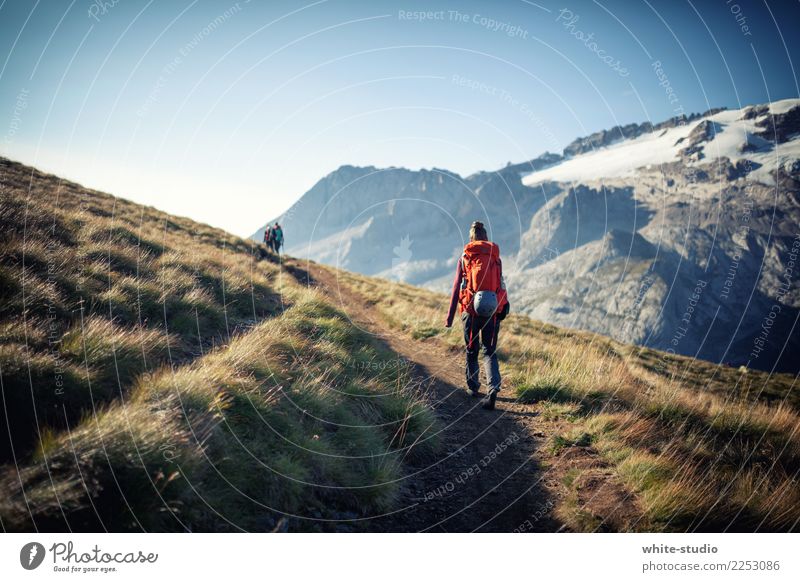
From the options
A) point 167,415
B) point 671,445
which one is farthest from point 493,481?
point 167,415

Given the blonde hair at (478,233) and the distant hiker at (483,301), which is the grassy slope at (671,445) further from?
Answer: the blonde hair at (478,233)

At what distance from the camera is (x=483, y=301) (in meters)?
6.57

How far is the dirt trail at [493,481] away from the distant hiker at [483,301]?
64cm

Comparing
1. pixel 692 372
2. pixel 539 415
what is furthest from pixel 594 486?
pixel 692 372

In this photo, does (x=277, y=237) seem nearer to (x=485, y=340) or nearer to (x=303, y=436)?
(x=485, y=340)

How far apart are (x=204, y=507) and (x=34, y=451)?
1340 millimetres

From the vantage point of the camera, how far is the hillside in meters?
2.85

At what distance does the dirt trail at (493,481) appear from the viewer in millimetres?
3859

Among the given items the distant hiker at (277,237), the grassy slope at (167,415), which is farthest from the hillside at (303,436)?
the distant hiker at (277,237)

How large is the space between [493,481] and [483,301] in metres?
3.03

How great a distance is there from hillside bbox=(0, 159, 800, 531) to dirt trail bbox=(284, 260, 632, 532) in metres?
0.02

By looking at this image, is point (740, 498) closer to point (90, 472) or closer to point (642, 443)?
point (642, 443)

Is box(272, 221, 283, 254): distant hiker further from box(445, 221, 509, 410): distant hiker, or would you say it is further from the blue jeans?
the blue jeans

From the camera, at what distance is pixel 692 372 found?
20.2 m
